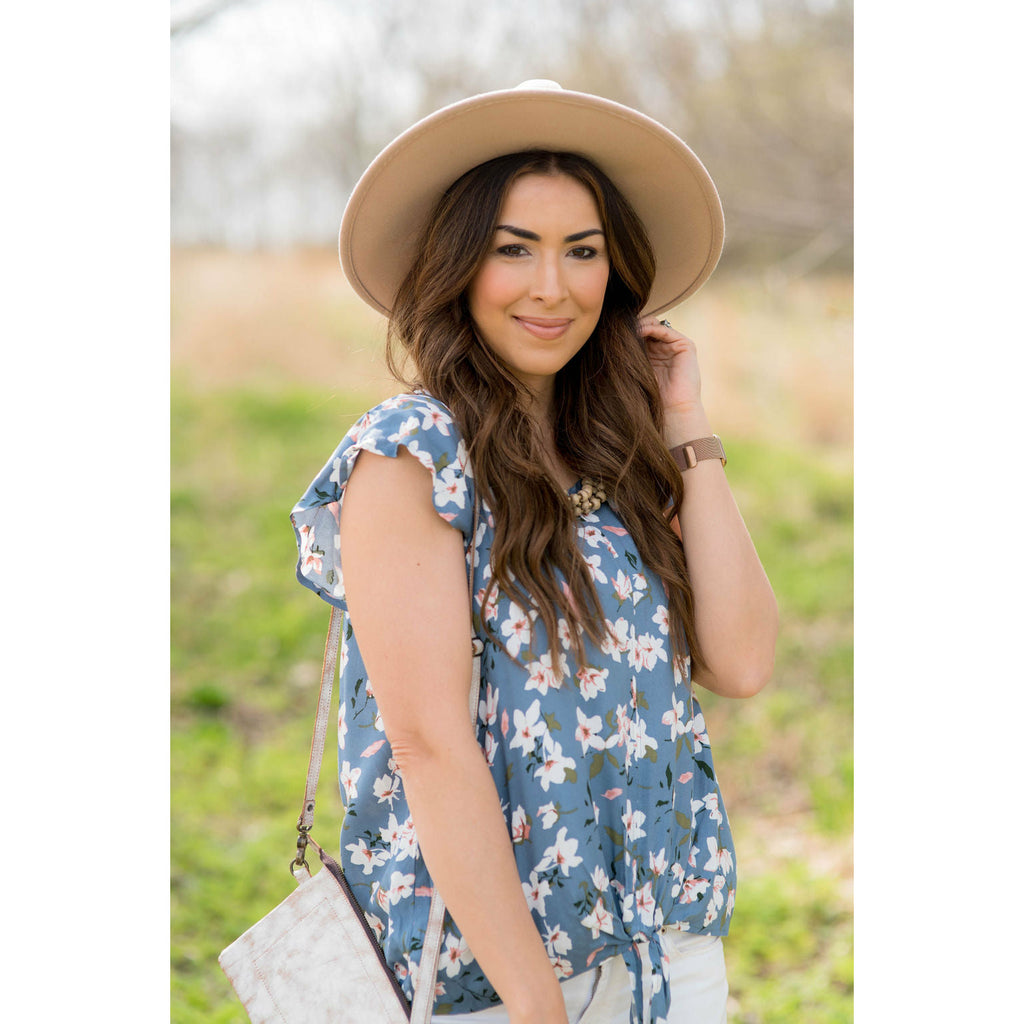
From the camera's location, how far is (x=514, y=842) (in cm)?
152

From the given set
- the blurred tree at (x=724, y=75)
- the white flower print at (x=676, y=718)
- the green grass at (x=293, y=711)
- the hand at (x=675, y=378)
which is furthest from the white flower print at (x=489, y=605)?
the blurred tree at (x=724, y=75)

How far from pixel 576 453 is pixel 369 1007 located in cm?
92

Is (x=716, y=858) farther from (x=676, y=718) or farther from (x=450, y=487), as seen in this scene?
(x=450, y=487)

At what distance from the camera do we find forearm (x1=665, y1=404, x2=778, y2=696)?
68.9 inches

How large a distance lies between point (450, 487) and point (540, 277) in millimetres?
401

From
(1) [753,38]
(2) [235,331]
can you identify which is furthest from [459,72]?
(2) [235,331]

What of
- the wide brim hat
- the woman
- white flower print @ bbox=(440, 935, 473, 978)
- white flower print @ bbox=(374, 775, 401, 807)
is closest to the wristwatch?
the woman

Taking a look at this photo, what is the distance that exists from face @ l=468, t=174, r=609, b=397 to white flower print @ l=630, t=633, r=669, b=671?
47 centimetres

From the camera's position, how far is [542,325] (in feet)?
5.53

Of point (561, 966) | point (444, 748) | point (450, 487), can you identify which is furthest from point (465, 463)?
point (561, 966)

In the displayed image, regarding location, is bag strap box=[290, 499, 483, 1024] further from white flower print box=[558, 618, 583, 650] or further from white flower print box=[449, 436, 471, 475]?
white flower print box=[558, 618, 583, 650]

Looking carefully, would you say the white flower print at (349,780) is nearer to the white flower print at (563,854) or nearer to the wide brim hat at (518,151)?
the white flower print at (563,854)

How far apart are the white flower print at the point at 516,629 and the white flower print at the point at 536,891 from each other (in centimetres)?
33

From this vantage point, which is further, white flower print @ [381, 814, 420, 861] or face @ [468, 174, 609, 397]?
face @ [468, 174, 609, 397]
